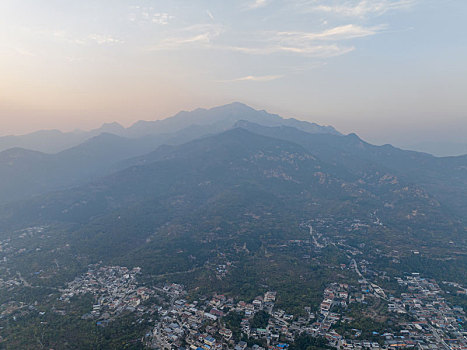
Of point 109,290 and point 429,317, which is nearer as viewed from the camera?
point 429,317

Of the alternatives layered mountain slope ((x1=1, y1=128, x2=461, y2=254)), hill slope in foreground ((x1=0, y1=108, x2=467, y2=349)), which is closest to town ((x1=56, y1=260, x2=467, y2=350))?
hill slope in foreground ((x1=0, y1=108, x2=467, y2=349))

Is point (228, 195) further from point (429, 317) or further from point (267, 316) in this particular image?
point (429, 317)

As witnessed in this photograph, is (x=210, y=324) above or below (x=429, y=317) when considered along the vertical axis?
above

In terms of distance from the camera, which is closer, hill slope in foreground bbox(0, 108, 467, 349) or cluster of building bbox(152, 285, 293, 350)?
cluster of building bbox(152, 285, 293, 350)

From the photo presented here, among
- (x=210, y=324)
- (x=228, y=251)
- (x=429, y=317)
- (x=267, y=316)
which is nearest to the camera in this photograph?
(x=210, y=324)

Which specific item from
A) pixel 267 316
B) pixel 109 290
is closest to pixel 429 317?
pixel 267 316

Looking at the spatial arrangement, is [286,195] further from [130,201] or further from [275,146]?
[130,201]

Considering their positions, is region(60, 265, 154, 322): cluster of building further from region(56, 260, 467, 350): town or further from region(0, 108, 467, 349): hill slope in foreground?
region(0, 108, 467, 349): hill slope in foreground

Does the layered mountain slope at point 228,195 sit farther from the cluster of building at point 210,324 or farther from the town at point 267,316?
the cluster of building at point 210,324

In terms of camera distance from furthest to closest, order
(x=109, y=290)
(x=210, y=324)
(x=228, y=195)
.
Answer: (x=228, y=195) < (x=109, y=290) < (x=210, y=324)

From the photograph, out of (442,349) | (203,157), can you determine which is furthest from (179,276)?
(203,157)

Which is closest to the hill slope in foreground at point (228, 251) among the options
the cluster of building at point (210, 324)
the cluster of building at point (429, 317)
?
the cluster of building at point (210, 324)
